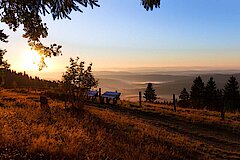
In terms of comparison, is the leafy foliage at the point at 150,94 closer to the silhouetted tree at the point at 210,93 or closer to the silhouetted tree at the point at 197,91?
the silhouetted tree at the point at 197,91

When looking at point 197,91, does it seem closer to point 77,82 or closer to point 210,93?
point 210,93

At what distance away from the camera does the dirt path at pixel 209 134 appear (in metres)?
14.2

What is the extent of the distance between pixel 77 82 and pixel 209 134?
1035cm

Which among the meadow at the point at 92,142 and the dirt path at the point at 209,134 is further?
the dirt path at the point at 209,134

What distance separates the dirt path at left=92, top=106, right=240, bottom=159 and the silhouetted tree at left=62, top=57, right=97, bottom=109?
5.46m

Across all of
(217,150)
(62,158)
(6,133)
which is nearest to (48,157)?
(62,158)

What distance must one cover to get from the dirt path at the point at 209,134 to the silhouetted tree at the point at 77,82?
5463mm

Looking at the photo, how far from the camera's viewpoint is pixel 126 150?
1029 centimetres

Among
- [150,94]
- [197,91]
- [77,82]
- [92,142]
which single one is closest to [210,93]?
[197,91]

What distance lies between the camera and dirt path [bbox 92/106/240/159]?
14.2 metres

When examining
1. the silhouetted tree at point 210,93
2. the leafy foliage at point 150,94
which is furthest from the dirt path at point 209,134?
the leafy foliage at point 150,94

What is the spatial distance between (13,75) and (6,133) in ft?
350

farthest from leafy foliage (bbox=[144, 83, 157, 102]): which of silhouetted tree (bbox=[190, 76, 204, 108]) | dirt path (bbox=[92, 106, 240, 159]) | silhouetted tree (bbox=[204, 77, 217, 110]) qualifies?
dirt path (bbox=[92, 106, 240, 159])

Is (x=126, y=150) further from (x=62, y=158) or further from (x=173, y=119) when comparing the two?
(x=173, y=119)
